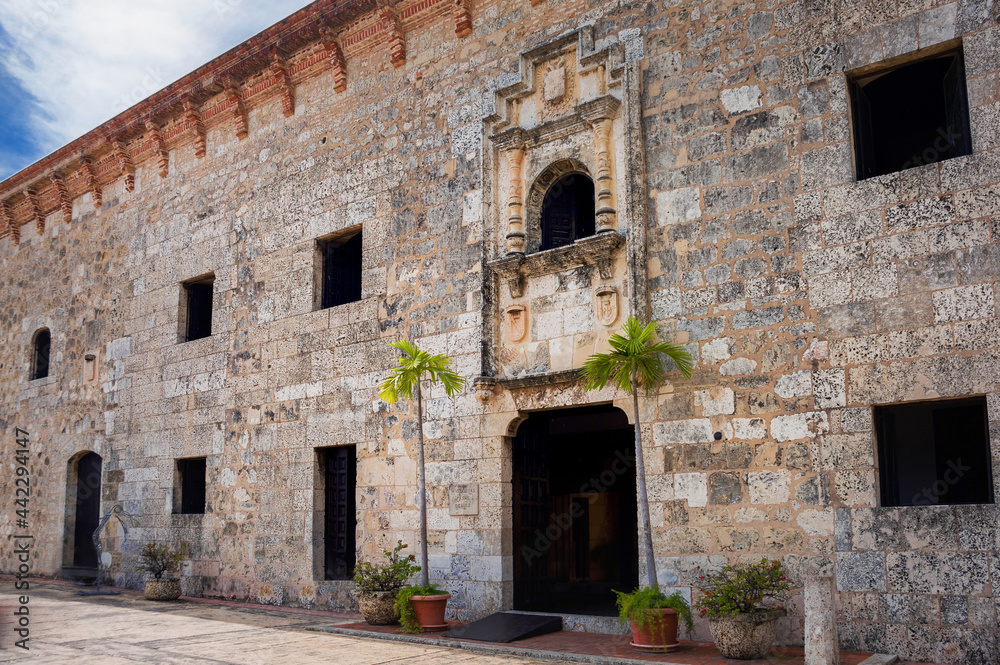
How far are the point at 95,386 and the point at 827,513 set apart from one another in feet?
39.9

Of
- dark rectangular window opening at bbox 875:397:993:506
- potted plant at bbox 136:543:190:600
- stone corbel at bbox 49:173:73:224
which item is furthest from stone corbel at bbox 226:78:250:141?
dark rectangular window opening at bbox 875:397:993:506

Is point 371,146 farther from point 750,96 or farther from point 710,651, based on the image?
point 710,651

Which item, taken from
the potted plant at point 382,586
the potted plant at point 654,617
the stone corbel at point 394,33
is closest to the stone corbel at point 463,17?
the stone corbel at point 394,33

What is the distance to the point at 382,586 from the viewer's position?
888 cm

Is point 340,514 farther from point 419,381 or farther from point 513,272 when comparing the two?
point 513,272

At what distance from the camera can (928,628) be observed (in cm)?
616

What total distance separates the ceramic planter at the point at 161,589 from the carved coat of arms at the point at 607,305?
7274mm

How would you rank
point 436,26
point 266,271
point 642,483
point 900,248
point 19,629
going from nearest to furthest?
1. point 900,248
2. point 642,483
3. point 19,629
4. point 436,26
5. point 266,271

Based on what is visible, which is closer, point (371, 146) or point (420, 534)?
point (420, 534)

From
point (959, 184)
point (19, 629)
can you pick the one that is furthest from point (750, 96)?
point (19, 629)

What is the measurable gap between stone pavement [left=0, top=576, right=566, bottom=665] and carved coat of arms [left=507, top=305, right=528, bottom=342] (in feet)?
10.6

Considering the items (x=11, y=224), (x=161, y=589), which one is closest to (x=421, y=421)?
(x=161, y=589)

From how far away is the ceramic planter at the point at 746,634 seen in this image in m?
6.35

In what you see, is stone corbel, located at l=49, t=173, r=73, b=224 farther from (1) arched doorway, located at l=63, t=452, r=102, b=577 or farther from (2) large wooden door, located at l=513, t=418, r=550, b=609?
(2) large wooden door, located at l=513, t=418, r=550, b=609
